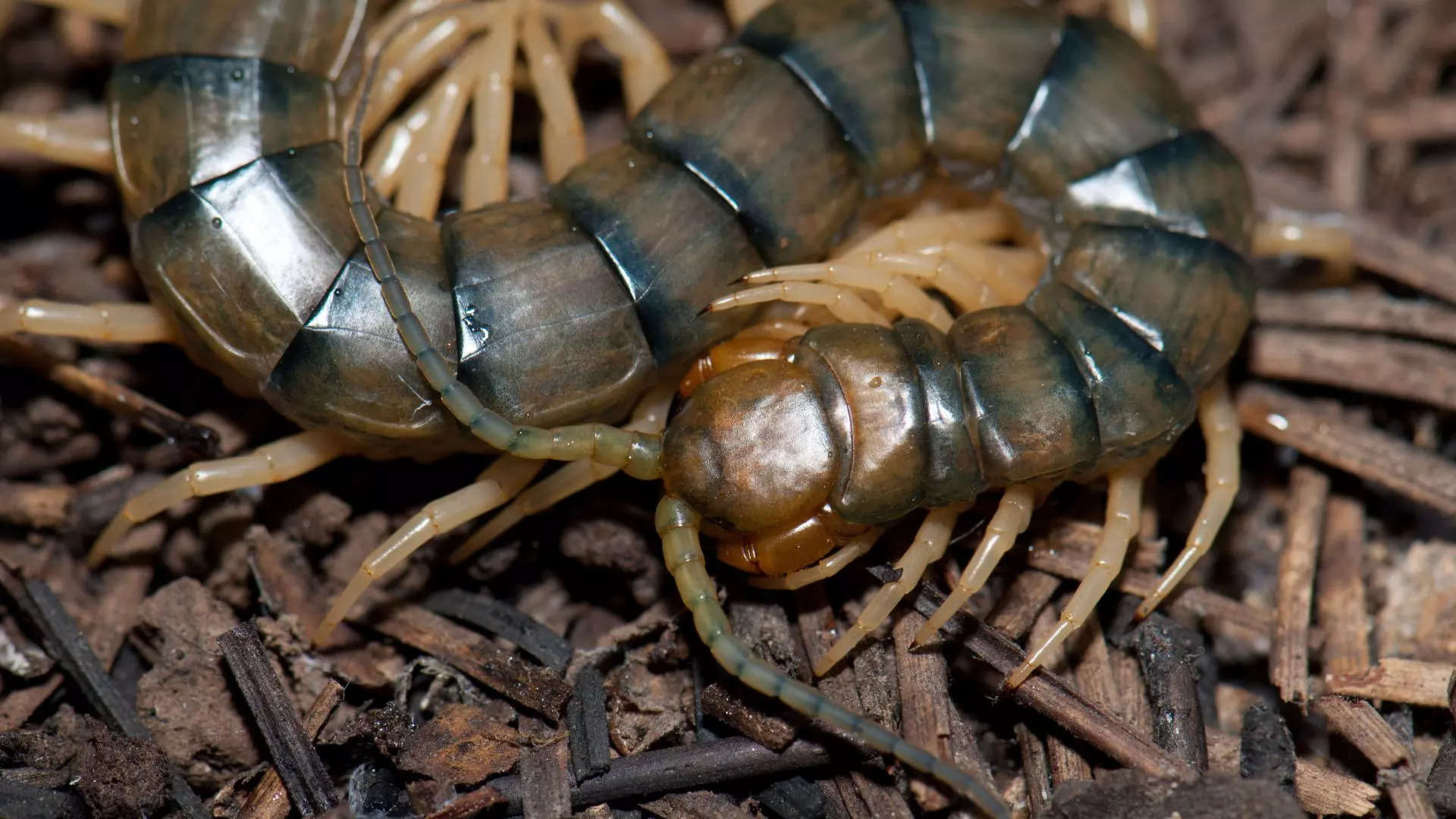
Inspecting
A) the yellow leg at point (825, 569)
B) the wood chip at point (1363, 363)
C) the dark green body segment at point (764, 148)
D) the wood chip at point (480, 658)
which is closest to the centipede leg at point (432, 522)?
the wood chip at point (480, 658)

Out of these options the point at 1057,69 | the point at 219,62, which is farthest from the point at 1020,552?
the point at 219,62

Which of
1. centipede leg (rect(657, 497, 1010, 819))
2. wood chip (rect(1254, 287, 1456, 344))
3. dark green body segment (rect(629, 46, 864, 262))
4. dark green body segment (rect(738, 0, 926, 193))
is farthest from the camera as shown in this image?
wood chip (rect(1254, 287, 1456, 344))

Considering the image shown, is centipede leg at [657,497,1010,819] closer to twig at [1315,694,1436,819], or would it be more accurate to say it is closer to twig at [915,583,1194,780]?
twig at [915,583,1194,780]

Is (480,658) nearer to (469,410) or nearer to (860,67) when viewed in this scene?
(469,410)

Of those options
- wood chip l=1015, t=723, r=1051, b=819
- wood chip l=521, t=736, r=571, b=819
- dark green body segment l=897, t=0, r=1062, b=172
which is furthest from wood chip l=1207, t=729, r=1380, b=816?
dark green body segment l=897, t=0, r=1062, b=172

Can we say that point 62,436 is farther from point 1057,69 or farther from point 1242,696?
point 1242,696

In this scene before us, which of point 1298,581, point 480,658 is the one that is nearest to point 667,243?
point 480,658
